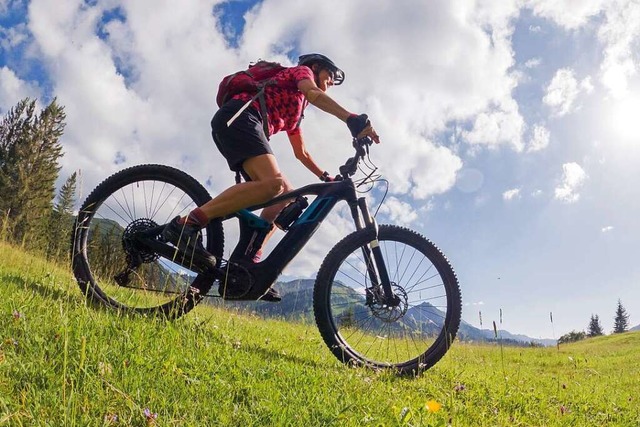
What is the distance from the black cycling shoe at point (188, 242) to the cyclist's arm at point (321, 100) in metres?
1.69

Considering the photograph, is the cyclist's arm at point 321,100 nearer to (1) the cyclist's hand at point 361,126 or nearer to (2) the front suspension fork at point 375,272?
(1) the cyclist's hand at point 361,126

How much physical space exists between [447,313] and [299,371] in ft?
5.84

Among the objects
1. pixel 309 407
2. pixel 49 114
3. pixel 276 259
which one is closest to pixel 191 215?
pixel 276 259

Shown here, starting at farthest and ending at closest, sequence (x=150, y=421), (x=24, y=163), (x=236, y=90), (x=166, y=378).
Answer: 1. (x=24, y=163)
2. (x=236, y=90)
3. (x=166, y=378)
4. (x=150, y=421)

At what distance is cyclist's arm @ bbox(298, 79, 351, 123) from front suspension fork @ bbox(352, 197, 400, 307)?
98cm

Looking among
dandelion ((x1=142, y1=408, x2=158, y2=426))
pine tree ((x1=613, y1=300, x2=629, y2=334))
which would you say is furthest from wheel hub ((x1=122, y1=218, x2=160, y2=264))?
pine tree ((x1=613, y1=300, x2=629, y2=334))

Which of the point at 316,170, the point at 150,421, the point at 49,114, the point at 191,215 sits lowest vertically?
the point at 150,421

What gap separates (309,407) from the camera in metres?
2.29

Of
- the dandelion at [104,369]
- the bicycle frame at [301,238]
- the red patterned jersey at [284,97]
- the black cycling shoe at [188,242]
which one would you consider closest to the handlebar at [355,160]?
the bicycle frame at [301,238]

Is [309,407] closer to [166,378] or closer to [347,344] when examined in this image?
[166,378]

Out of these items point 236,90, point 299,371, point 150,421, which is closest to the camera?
point 150,421

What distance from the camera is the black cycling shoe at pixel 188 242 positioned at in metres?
4.07

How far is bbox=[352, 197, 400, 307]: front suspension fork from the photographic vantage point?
4.17 metres

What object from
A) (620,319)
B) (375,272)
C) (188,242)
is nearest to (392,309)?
(375,272)
